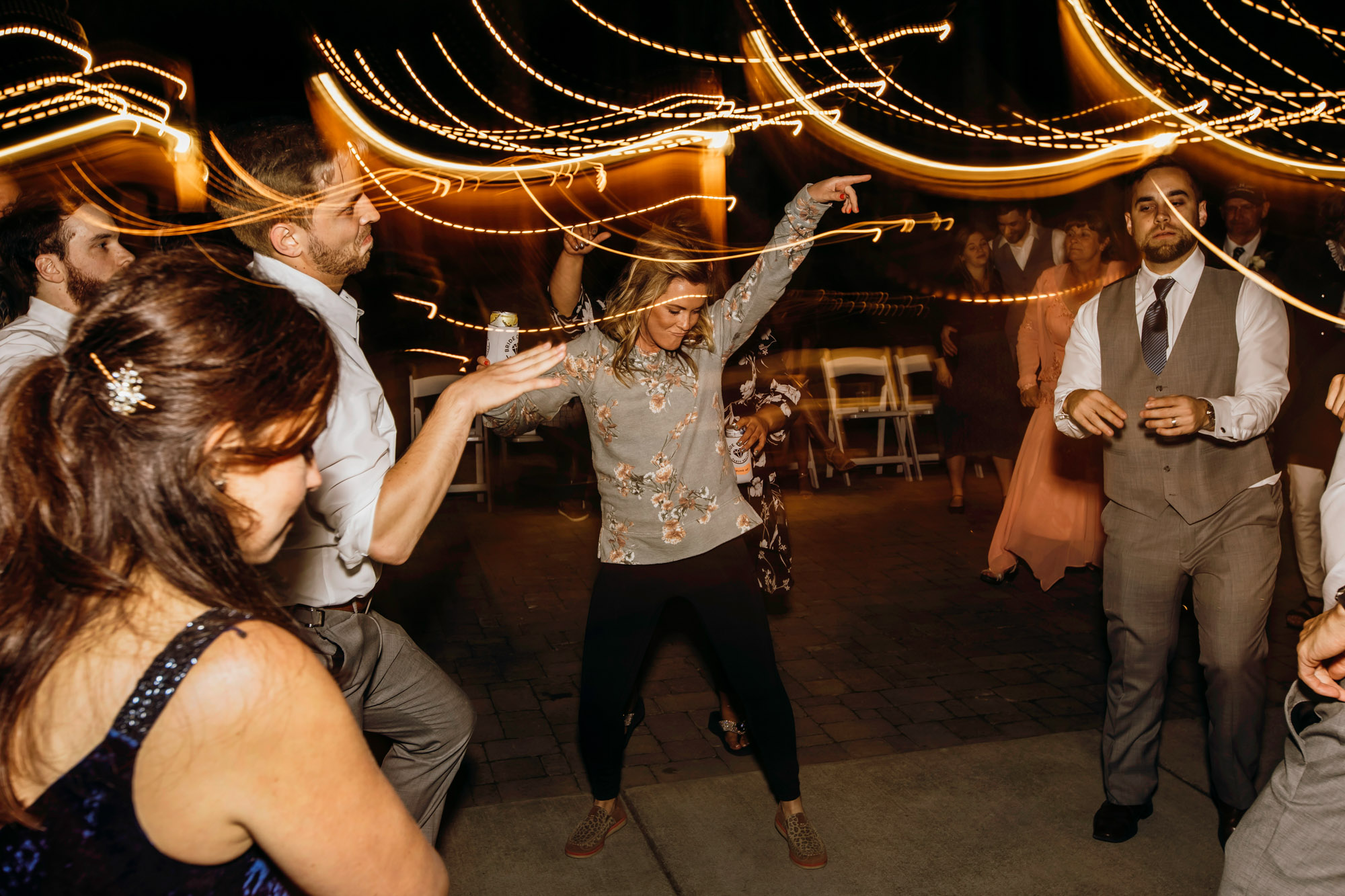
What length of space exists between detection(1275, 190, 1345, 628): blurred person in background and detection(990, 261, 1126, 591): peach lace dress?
1093mm

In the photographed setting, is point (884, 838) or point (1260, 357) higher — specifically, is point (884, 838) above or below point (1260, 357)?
below

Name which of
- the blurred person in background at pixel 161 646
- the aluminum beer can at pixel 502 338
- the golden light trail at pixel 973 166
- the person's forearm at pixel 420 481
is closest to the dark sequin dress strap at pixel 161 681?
the blurred person in background at pixel 161 646

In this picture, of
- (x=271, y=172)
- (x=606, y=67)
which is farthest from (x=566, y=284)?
(x=606, y=67)

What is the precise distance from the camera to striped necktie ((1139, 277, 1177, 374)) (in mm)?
3211

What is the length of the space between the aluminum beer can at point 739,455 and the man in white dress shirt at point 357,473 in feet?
5.61

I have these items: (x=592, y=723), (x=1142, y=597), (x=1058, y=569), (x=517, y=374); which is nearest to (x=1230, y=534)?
(x=1142, y=597)

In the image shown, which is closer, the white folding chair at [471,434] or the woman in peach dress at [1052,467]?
the woman in peach dress at [1052,467]

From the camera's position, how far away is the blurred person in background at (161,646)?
1.13 meters

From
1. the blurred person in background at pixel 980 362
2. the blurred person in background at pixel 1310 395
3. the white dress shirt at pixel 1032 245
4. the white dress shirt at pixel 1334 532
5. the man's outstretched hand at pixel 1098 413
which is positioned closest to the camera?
the white dress shirt at pixel 1334 532

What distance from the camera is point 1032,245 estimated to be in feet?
22.7

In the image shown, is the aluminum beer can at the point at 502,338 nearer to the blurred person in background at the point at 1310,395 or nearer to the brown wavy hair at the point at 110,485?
the brown wavy hair at the point at 110,485

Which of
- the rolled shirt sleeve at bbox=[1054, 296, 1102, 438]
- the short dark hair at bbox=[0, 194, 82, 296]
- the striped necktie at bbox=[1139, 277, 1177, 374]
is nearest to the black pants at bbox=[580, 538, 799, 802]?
the rolled shirt sleeve at bbox=[1054, 296, 1102, 438]

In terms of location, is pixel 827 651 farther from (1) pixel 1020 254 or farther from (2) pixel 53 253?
(2) pixel 53 253

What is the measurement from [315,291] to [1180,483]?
9.30ft
